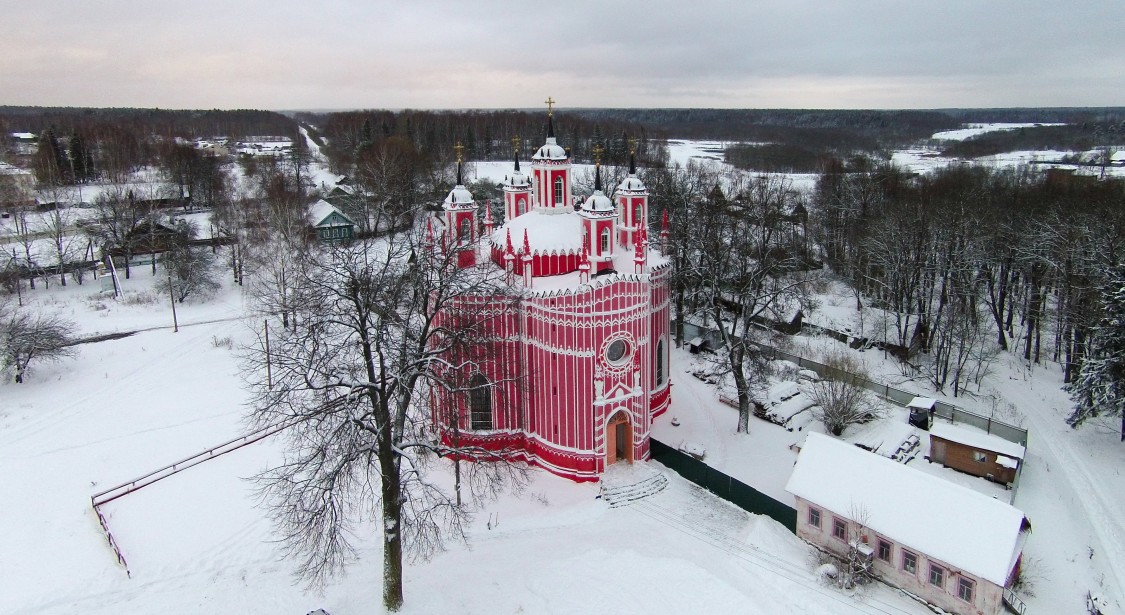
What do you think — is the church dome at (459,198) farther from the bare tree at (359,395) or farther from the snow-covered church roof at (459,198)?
the bare tree at (359,395)

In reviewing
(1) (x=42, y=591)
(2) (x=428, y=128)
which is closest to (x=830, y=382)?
(1) (x=42, y=591)

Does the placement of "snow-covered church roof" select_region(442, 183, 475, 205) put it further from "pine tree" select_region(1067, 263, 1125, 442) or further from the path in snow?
"pine tree" select_region(1067, 263, 1125, 442)

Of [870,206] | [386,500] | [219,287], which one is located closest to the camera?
[386,500]

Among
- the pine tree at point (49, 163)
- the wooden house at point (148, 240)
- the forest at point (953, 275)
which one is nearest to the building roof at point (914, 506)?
the forest at point (953, 275)

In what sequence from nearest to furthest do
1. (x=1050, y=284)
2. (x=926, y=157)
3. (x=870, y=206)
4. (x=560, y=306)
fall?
(x=560, y=306) → (x=1050, y=284) → (x=870, y=206) → (x=926, y=157)

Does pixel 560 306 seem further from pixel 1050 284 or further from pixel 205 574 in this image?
pixel 1050 284

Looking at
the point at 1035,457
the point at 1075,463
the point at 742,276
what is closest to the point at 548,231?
the point at 742,276

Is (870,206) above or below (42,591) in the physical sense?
above
